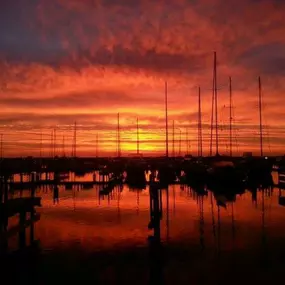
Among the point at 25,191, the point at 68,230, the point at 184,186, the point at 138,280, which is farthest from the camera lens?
the point at 184,186

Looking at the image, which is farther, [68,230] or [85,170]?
[85,170]

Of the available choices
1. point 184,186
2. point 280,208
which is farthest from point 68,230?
point 184,186

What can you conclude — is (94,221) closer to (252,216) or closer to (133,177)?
(252,216)

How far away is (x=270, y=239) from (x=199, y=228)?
5082mm

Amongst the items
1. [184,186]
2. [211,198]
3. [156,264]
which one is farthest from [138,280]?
[184,186]

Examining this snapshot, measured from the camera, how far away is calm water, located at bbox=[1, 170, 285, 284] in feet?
56.7

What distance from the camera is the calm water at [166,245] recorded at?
680 inches

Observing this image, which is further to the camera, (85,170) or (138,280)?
(85,170)

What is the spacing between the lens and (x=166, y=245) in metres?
22.3

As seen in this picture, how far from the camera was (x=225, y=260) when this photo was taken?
19344 mm

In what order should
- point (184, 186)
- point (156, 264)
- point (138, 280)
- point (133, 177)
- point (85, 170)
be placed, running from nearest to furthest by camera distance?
point (138, 280) → point (156, 264) → point (184, 186) → point (133, 177) → point (85, 170)

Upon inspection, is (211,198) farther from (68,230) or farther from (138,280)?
(138,280)

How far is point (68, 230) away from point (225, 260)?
11.5 meters

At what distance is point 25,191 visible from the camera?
5131 cm
